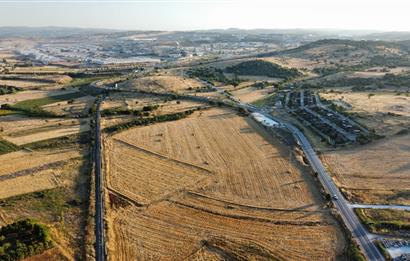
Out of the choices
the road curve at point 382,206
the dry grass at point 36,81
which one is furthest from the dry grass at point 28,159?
the dry grass at point 36,81

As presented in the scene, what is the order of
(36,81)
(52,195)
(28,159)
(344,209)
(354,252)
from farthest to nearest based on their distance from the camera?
(36,81), (28,159), (52,195), (344,209), (354,252)

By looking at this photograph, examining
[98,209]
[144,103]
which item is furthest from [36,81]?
[98,209]

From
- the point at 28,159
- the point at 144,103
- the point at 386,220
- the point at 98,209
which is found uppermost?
the point at 144,103

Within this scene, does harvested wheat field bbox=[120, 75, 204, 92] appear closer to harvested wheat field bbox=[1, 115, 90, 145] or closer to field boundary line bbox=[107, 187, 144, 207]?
harvested wheat field bbox=[1, 115, 90, 145]

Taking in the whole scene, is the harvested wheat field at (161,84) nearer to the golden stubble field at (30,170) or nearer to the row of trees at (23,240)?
the golden stubble field at (30,170)

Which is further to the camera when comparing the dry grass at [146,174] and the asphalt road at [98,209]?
the dry grass at [146,174]

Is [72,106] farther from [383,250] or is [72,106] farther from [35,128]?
[383,250]

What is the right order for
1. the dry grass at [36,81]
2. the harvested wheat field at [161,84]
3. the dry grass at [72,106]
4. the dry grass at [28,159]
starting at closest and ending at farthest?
the dry grass at [28,159]
the dry grass at [72,106]
the harvested wheat field at [161,84]
the dry grass at [36,81]
